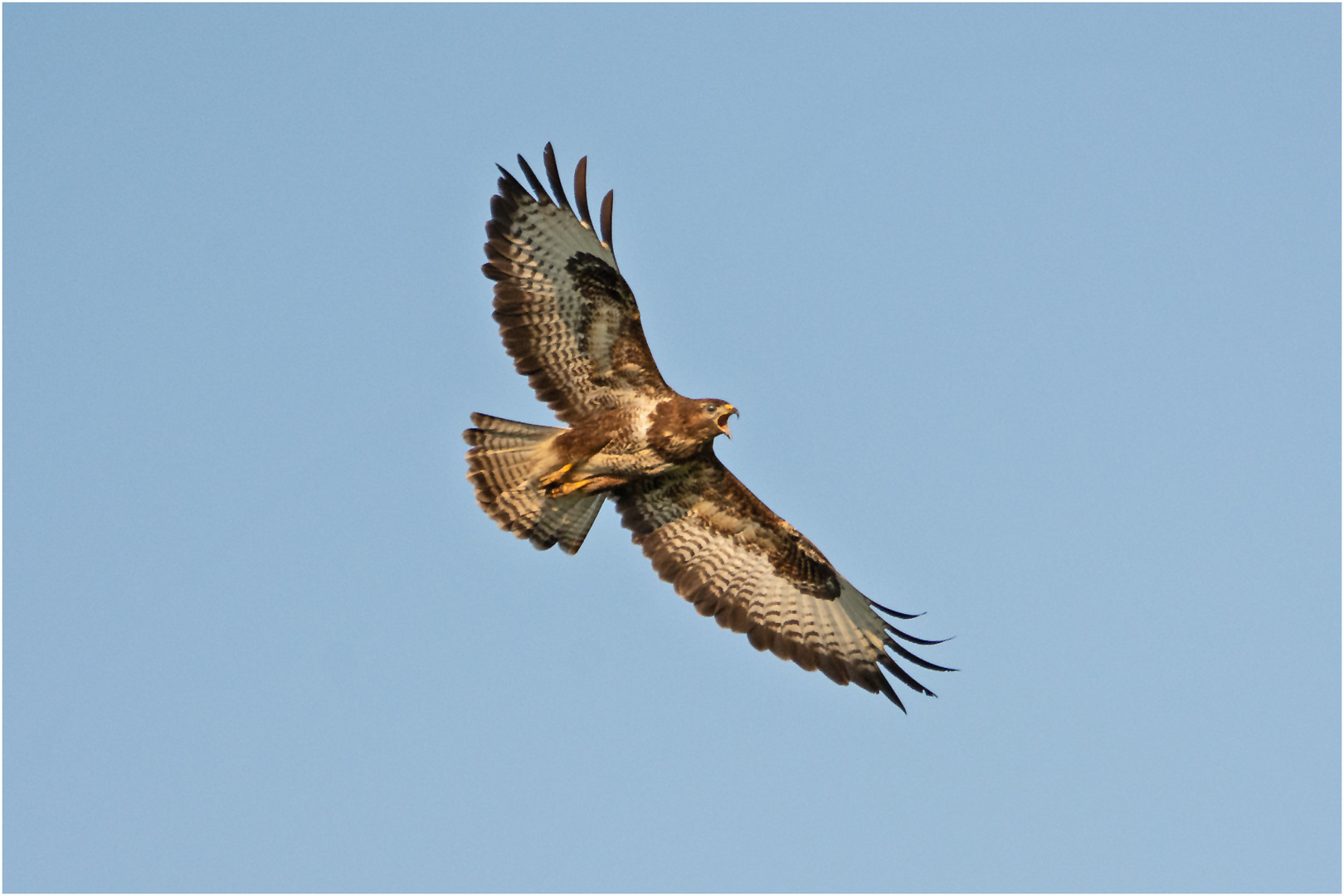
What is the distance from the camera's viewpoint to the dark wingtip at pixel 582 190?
1219cm

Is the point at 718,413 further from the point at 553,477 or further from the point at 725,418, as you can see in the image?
the point at 553,477

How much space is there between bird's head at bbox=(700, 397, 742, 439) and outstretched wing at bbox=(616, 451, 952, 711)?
1421 mm

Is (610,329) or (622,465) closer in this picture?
(610,329)

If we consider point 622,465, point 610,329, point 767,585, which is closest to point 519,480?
point 622,465

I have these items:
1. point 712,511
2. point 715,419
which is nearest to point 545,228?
point 715,419

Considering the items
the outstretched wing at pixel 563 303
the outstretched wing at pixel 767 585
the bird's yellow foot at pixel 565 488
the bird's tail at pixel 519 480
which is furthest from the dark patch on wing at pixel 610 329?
the outstretched wing at pixel 767 585

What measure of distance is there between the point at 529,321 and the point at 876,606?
365 centimetres

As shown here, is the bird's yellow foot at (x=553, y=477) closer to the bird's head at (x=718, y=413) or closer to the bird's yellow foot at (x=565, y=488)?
the bird's yellow foot at (x=565, y=488)

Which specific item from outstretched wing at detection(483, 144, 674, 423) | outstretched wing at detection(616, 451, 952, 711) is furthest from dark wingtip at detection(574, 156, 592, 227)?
outstretched wing at detection(616, 451, 952, 711)

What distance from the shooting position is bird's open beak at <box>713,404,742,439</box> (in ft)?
40.6

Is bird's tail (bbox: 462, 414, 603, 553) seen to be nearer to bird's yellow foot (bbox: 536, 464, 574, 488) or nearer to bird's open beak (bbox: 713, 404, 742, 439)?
bird's yellow foot (bbox: 536, 464, 574, 488)

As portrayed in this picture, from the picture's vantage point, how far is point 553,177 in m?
12.2

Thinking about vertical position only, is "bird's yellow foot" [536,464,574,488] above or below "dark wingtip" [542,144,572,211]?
below

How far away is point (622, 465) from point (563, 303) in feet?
4.34
